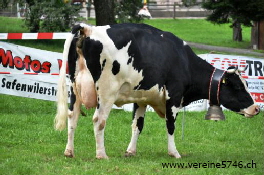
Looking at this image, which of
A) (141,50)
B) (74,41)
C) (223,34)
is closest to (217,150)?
(141,50)

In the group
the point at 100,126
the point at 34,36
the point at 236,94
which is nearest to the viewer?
the point at 100,126

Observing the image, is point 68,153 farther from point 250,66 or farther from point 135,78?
point 250,66

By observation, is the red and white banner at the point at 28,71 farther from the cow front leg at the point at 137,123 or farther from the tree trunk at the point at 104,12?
the tree trunk at the point at 104,12

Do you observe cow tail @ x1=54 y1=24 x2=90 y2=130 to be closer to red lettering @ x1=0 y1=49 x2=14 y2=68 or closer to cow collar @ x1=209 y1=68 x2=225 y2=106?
cow collar @ x1=209 y1=68 x2=225 y2=106

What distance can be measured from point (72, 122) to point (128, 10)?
23.7 metres

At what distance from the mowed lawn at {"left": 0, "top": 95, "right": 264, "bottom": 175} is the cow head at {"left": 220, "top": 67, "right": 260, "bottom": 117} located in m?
0.80

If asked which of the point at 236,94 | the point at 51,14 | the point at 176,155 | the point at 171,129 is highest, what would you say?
the point at 51,14

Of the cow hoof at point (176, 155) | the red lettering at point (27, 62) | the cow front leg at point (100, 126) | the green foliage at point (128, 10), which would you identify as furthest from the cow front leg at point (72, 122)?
the green foliage at point (128, 10)

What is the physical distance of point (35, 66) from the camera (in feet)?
50.3

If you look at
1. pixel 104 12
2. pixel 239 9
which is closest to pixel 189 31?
pixel 239 9

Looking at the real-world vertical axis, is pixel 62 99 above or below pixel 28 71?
above

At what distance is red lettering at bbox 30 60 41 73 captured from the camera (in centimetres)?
1529

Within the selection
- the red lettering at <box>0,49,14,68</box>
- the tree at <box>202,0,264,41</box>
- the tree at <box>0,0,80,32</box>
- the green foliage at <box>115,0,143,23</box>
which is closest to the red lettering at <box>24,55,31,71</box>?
the red lettering at <box>0,49,14,68</box>

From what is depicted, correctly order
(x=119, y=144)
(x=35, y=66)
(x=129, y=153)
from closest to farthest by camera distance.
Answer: (x=129, y=153) → (x=119, y=144) → (x=35, y=66)
